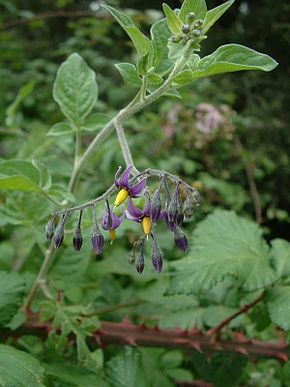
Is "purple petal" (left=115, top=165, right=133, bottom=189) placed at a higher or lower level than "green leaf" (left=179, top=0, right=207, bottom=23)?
lower

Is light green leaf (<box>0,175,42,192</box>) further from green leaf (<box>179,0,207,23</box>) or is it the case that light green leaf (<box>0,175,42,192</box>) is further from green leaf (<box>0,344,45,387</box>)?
green leaf (<box>179,0,207,23</box>)

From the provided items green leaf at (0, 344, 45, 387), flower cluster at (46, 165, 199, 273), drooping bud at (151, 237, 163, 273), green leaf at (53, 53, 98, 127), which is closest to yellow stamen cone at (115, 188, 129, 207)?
flower cluster at (46, 165, 199, 273)

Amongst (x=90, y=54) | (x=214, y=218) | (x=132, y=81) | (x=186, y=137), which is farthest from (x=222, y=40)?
(x=132, y=81)

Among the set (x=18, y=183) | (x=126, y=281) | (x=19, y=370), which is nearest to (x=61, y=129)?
(x=18, y=183)

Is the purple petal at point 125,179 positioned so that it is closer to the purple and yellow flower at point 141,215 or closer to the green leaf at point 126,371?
the purple and yellow flower at point 141,215

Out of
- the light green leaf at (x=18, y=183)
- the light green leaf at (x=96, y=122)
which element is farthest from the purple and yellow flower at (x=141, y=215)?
the light green leaf at (x=96, y=122)

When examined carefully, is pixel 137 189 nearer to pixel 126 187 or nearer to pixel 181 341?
pixel 126 187

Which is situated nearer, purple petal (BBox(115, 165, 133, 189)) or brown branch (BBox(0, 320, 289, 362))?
purple petal (BBox(115, 165, 133, 189))
